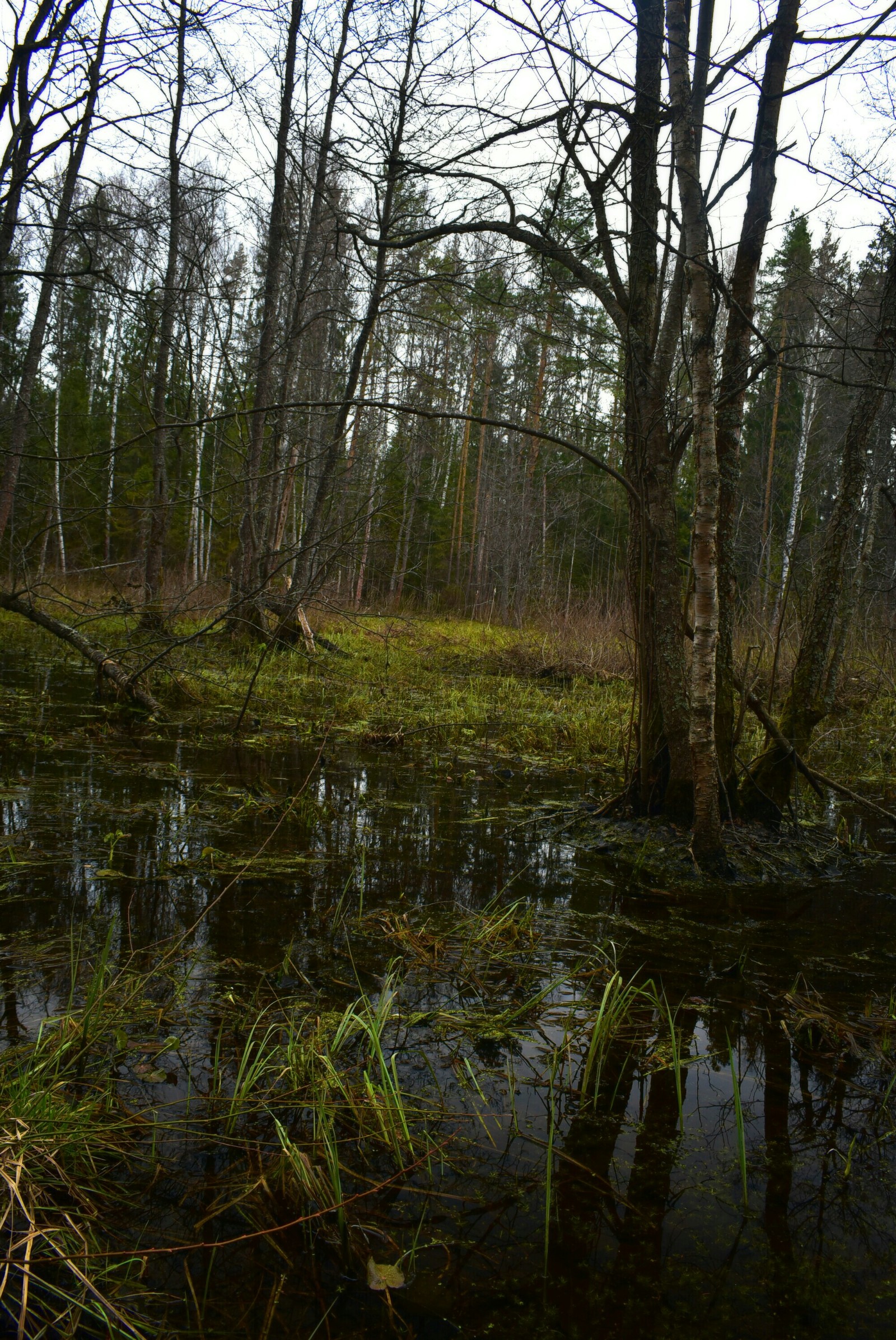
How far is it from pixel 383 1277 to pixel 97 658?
6.65 metres

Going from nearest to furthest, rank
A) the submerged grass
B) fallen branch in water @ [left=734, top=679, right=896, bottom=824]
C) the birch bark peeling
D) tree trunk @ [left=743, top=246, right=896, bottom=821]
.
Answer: the submerged grass
the birch bark peeling
fallen branch in water @ [left=734, top=679, right=896, bottom=824]
tree trunk @ [left=743, top=246, right=896, bottom=821]

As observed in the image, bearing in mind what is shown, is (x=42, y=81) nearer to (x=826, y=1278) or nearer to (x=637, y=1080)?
(x=637, y=1080)

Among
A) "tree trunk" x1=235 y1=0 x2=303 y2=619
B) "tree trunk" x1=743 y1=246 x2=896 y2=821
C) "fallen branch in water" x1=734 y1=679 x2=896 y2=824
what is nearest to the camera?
"fallen branch in water" x1=734 y1=679 x2=896 y2=824

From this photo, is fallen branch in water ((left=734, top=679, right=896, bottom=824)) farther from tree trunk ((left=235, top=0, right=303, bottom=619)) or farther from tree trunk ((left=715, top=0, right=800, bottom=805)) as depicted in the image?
tree trunk ((left=235, top=0, right=303, bottom=619))

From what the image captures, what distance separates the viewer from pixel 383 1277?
61.1 inches

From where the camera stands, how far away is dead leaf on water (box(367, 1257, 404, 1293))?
5.03 feet

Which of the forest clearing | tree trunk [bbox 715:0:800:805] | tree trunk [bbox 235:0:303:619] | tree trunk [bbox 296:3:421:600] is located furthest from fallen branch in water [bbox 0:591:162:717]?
tree trunk [bbox 715:0:800:805]

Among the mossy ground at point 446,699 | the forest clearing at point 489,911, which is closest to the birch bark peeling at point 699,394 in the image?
the forest clearing at point 489,911

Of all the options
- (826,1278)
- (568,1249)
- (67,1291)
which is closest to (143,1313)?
(67,1291)

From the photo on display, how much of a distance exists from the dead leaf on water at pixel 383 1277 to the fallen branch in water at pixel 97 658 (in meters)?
6.26

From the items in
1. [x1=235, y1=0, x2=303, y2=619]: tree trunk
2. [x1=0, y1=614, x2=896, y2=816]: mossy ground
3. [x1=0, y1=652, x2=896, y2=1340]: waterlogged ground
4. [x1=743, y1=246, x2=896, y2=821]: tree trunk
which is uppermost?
[x1=235, y1=0, x2=303, y2=619]: tree trunk

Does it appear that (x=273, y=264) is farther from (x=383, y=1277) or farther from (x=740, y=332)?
(x=383, y=1277)

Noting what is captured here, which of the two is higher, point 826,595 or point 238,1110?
point 826,595

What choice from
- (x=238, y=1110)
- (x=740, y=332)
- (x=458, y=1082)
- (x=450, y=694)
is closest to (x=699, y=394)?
(x=740, y=332)
